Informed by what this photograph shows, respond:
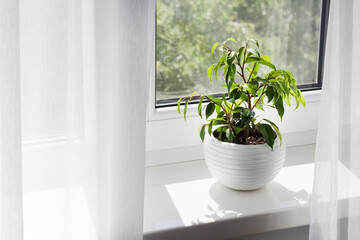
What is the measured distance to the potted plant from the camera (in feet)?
3.99

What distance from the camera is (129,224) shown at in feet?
3.38

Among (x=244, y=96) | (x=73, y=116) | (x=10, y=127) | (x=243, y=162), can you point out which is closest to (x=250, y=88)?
(x=244, y=96)

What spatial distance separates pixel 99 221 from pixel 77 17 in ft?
1.25

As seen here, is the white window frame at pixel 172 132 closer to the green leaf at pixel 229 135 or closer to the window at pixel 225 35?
the window at pixel 225 35

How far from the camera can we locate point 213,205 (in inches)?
49.6

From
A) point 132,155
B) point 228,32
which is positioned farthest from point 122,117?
point 228,32

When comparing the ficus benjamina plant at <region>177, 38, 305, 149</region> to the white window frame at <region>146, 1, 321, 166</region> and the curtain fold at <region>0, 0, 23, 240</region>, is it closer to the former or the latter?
the white window frame at <region>146, 1, 321, 166</region>

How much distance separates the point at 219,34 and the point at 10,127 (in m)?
0.71

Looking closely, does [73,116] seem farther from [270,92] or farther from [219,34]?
[219,34]

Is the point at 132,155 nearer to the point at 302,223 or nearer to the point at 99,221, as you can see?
the point at 99,221

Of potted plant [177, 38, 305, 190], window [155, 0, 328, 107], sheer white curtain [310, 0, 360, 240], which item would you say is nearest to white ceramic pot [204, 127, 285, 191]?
potted plant [177, 38, 305, 190]

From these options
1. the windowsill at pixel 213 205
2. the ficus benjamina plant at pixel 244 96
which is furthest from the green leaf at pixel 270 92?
the windowsill at pixel 213 205

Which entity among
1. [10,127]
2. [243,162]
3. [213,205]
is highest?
[10,127]

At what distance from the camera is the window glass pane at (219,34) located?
138 cm
